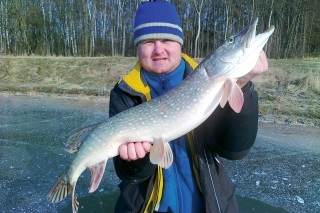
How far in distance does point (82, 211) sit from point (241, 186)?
1.69m

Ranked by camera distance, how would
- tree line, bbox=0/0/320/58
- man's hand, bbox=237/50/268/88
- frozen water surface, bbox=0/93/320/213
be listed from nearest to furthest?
man's hand, bbox=237/50/268/88 < frozen water surface, bbox=0/93/320/213 < tree line, bbox=0/0/320/58

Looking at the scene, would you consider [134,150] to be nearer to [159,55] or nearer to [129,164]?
[129,164]

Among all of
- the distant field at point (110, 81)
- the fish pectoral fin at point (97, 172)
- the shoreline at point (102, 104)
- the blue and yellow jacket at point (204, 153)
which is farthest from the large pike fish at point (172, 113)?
the distant field at point (110, 81)

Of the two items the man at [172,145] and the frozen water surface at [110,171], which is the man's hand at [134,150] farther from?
the frozen water surface at [110,171]

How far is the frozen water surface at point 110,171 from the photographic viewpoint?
10.7 ft

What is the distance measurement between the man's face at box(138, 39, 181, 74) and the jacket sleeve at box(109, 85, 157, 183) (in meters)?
0.24

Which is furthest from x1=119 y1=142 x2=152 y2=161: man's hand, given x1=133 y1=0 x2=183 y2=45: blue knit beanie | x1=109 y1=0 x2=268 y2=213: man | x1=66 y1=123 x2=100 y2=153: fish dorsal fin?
x1=133 y1=0 x2=183 y2=45: blue knit beanie

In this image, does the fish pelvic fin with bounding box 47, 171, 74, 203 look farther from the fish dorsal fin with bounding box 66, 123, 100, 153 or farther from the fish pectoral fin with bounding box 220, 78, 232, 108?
the fish pectoral fin with bounding box 220, 78, 232, 108

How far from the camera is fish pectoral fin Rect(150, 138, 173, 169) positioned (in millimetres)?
1906

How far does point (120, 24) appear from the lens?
28234mm

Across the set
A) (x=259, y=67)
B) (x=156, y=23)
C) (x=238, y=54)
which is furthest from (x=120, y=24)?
(x=259, y=67)

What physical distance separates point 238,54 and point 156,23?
2.07 feet

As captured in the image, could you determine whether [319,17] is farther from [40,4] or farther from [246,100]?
[246,100]

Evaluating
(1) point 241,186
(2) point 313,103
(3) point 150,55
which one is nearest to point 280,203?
(1) point 241,186
